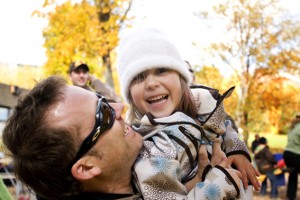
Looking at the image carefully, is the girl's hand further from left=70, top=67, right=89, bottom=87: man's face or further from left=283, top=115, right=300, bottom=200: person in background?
left=283, top=115, right=300, bottom=200: person in background

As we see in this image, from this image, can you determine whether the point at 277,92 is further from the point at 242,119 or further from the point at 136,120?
the point at 136,120

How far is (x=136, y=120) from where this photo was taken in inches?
93.9

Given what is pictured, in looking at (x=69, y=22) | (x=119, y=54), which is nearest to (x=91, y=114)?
(x=119, y=54)

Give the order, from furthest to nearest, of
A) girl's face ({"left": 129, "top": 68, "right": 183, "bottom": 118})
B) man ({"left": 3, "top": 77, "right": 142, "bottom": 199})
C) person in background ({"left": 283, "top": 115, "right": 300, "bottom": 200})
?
person in background ({"left": 283, "top": 115, "right": 300, "bottom": 200}) < girl's face ({"left": 129, "top": 68, "right": 183, "bottom": 118}) < man ({"left": 3, "top": 77, "right": 142, "bottom": 199})

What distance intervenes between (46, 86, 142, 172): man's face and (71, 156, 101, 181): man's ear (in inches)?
1.7

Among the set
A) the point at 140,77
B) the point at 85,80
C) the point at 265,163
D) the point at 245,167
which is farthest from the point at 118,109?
the point at 265,163

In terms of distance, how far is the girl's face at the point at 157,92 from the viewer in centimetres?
222

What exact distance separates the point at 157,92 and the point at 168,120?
29 centimetres

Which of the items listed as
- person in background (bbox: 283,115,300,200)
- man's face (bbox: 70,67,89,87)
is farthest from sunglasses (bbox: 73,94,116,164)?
person in background (bbox: 283,115,300,200)

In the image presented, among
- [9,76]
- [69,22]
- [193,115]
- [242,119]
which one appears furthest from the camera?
[9,76]

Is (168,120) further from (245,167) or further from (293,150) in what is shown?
(293,150)

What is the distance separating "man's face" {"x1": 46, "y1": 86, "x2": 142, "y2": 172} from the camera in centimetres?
178

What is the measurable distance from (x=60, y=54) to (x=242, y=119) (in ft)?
44.3

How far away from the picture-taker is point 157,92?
2225mm
